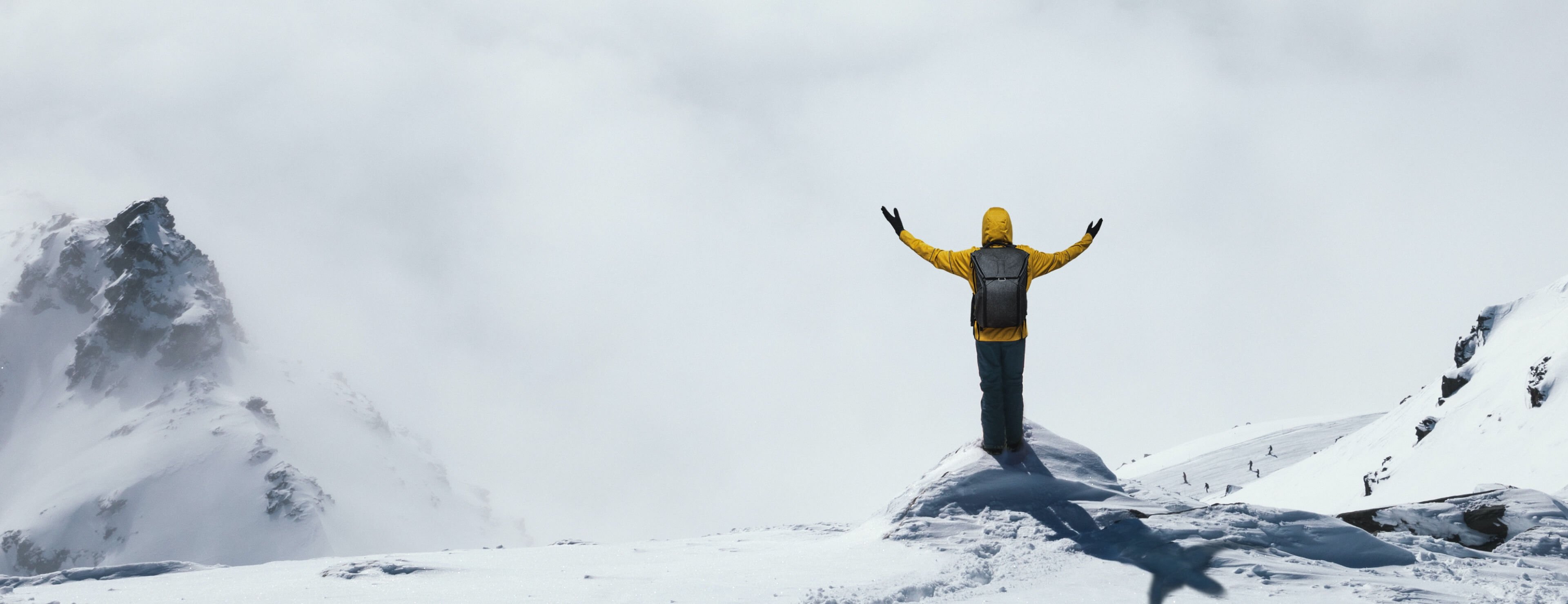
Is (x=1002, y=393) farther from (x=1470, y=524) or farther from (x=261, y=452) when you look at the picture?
(x=261, y=452)

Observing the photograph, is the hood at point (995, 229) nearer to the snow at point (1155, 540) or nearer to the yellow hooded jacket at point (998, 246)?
the yellow hooded jacket at point (998, 246)

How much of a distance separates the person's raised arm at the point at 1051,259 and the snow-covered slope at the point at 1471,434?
18135 millimetres

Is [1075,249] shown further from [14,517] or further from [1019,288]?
[14,517]

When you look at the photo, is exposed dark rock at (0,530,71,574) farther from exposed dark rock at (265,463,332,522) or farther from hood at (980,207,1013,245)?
hood at (980,207,1013,245)

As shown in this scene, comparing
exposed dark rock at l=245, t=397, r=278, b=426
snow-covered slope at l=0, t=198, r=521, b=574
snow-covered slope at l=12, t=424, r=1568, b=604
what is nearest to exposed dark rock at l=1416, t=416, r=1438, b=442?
snow-covered slope at l=12, t=424, r=1568, b=604

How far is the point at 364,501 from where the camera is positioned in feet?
471

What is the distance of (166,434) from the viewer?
5335 inches

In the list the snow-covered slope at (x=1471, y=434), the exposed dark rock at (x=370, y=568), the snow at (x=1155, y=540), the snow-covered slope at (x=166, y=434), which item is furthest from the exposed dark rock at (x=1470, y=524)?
the snow-covered slope at (x=166, y=434)

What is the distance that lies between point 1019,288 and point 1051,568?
9.58 feet

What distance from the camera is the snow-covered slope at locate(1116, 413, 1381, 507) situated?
40.3m

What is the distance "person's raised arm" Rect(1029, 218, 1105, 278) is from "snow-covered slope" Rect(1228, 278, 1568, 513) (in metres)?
18.1

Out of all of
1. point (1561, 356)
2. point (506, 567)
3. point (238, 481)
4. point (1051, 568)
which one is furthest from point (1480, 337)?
point (238, 481)

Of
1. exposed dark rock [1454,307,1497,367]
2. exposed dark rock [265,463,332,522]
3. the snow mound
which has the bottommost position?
the snow mound

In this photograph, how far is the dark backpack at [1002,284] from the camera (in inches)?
312
